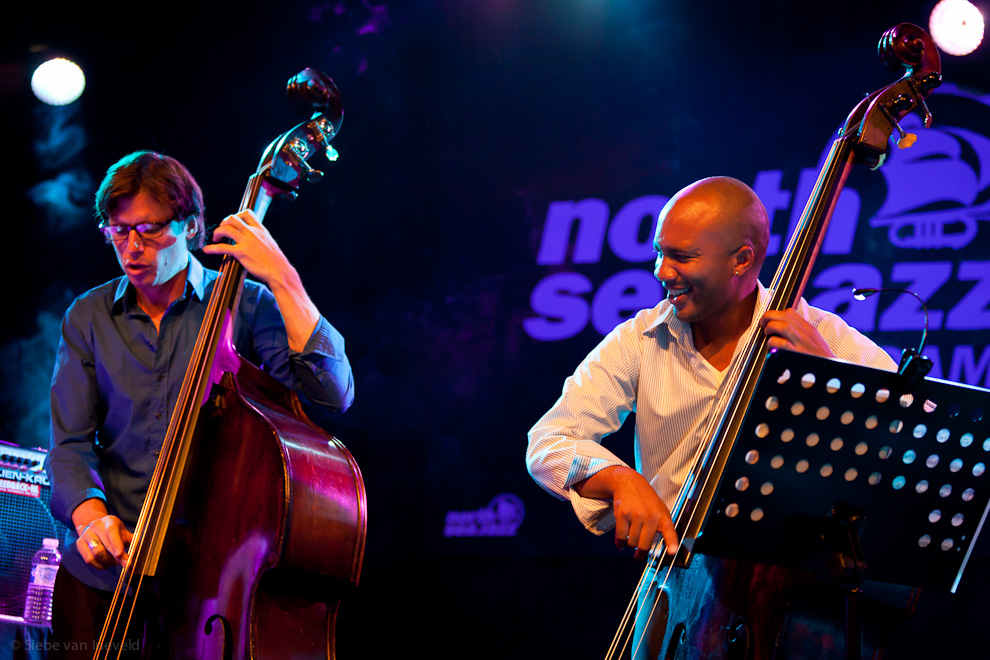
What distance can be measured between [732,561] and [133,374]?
1624mm

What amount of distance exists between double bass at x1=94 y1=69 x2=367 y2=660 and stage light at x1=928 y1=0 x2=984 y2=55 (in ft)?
10.2

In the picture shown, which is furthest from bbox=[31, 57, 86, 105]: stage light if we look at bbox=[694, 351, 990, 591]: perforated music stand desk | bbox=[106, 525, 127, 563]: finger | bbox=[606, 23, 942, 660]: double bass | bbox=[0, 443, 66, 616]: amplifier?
bbox=[694, 351, 990, 591]: perforated music stand desk

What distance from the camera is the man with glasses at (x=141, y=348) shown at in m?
2.27

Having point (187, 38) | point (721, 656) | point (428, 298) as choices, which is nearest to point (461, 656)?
point (428, 298)

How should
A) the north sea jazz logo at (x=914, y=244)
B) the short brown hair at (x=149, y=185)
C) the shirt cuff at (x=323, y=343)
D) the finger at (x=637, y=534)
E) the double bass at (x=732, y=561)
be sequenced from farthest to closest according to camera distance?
1. the north sea jazz logo at (x=914, y=244)
2. the short brown hair at (x=149, y=185)
3. the shirt cuff at (x=323, y=343)
4. the finger at (x=637, y=534)
5. the double bass at (x=732, y=561)

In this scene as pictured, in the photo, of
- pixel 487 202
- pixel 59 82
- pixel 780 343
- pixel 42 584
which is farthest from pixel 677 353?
pixel 59 82

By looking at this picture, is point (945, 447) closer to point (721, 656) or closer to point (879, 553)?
point (879, 553)

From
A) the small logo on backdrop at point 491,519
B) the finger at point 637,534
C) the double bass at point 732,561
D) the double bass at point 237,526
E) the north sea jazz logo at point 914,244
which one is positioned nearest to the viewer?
the double bass at point 732,561

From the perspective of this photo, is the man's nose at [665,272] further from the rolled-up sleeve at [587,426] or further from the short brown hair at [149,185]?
the short brown hair at [149,185]

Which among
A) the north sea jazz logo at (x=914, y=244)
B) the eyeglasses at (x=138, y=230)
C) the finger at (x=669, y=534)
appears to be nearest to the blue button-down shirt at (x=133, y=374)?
the eyeglasses at (x=138, y=230)

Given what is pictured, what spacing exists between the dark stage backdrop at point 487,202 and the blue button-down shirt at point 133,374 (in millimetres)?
1773

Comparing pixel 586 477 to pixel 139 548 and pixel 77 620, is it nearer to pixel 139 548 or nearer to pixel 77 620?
pixel 139 548

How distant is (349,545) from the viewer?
218 cm

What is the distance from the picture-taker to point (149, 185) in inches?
98.2
